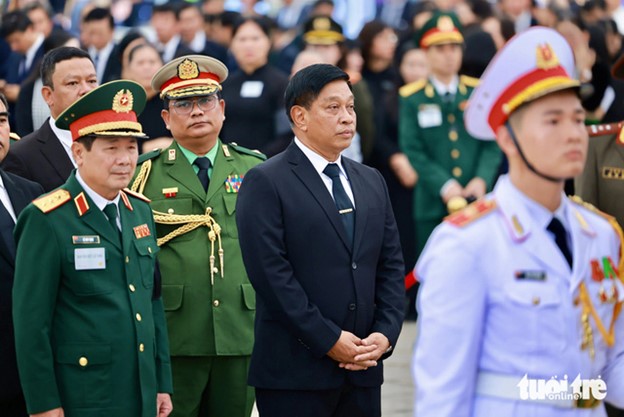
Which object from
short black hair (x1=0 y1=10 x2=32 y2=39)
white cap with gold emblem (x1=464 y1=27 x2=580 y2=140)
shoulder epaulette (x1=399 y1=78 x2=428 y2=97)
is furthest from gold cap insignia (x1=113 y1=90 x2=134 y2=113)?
short black hair (x1=0 y1=10 x2=32 y2=39)

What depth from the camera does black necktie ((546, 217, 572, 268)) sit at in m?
3.86

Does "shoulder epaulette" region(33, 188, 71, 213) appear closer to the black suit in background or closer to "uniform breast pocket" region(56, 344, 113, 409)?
"uniform breast pocket" region(56, 344, 113, 409)

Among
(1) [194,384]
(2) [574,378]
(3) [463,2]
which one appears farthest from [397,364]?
(3) [463,2]

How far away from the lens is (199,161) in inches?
253

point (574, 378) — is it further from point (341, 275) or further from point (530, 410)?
point (341, 275)

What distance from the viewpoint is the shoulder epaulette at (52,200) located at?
210 inches

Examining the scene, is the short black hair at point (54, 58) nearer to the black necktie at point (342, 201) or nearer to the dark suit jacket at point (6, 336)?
the dark suit jacket at point (6, 336)

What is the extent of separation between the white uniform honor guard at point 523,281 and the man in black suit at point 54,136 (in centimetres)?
311

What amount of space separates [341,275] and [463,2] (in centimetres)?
1173

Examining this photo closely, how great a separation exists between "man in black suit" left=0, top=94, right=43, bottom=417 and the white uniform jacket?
8.20 ft

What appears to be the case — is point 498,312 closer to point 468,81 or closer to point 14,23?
point 468,81

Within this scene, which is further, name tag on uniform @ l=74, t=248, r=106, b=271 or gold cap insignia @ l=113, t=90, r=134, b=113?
gold cap insignia @ l=113, t=90, r=134, b=113

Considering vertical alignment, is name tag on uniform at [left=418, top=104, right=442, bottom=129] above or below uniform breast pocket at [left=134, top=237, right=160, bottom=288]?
above

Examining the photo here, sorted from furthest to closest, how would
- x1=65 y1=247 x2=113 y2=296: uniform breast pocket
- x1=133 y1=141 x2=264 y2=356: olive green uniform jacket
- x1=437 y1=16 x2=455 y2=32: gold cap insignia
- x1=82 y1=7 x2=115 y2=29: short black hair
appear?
x1=82 y1=7 x2=115 y2=29: short black hair < x1=437 y1=16 x2=455 y2=32: gold cap insignia < x1=133 y1=141 x2=264 y2=356: olive green uniform jacket < x1=65 y1=247 x2=113 y2=296: uniform breast pocket
